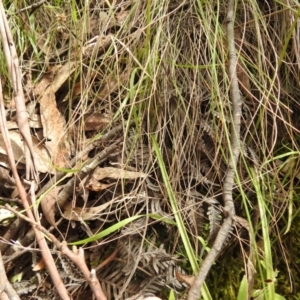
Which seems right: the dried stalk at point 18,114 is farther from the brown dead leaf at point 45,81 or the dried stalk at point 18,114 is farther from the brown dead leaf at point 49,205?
the brown dead leaf at point 45,81

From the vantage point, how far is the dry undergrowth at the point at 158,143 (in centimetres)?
130

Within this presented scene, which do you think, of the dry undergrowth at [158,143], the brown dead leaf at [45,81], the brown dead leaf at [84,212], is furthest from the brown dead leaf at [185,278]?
the brown dead leaf at [45,81]

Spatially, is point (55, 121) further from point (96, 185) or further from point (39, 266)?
point (39, 266)

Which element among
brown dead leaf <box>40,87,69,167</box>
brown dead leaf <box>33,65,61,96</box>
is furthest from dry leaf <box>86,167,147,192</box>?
brown dead leaf <box>33,65,61,96</box>

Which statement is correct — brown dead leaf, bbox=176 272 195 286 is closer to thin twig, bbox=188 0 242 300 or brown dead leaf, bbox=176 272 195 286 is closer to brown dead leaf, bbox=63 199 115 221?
thin twig, bbox=188 0 242 300

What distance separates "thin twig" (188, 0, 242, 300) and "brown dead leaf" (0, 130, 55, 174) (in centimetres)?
46

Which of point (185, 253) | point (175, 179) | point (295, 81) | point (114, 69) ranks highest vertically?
point (114, 69)

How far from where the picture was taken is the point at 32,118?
1.53 meters

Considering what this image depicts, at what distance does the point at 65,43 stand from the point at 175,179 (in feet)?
1.82

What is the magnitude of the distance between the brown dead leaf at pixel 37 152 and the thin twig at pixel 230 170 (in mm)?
458

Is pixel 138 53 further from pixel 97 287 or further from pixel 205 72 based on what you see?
pixel 97 287

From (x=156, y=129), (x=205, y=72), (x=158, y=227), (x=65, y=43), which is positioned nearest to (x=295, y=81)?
(x=205, y=72)

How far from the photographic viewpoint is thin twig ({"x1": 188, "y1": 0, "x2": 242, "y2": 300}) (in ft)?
3.78

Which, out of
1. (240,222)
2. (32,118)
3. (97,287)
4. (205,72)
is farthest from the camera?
(32,118)
